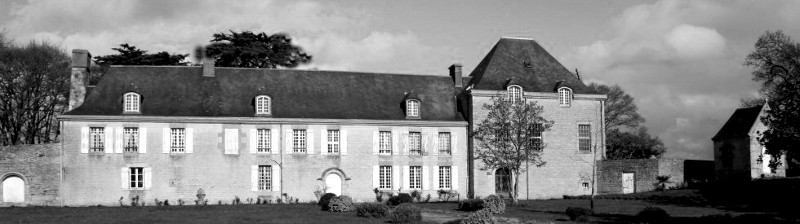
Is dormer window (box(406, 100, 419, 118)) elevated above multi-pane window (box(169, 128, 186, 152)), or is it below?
above

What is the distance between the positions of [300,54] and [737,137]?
29145 mm

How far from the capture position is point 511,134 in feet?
132

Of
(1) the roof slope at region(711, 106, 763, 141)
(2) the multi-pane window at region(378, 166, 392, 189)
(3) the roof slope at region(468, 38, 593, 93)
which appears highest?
(3) the roof slope at region(468, 38, 593, 93)

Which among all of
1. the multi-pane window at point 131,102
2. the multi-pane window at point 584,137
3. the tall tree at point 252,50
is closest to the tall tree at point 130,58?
the tall tree at point 252,50

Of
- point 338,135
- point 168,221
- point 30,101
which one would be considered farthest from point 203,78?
point 168,221

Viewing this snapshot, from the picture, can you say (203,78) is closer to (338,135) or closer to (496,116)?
(338,135)

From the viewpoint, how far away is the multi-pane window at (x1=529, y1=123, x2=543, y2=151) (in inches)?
1575

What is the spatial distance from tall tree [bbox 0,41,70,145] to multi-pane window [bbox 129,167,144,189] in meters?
13.3

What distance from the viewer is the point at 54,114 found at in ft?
169

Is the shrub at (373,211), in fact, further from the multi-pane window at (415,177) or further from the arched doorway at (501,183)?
the arched doorway at (501,183)

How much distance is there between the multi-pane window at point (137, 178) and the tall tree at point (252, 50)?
17.3 m

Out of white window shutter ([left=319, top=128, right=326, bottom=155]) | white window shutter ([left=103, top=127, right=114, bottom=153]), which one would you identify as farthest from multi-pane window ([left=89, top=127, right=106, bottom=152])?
white window shutter ([left=319, top=128, right=326, bottom=155])

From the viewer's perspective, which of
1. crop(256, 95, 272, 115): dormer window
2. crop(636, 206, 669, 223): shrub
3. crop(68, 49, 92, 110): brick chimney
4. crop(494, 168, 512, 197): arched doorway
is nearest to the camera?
crop(636, 206, 669, 223): shrub

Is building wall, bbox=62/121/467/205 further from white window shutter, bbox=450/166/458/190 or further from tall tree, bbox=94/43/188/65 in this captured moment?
tall tree, bbox=94/43/188/65
